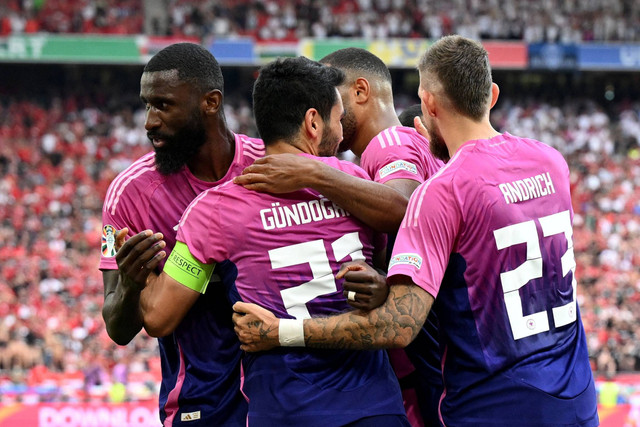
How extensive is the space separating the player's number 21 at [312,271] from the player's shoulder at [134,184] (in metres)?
0.95

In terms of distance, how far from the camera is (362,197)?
11.6 feet

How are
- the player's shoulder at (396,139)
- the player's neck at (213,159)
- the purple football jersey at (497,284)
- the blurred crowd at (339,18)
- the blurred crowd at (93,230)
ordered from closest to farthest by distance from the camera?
the purple football jersey at (497,284), the player's neck at (213,159), the player's shoulder at (396,139), the blurred crowd at (93,230), the blurred crowd at (339,18)

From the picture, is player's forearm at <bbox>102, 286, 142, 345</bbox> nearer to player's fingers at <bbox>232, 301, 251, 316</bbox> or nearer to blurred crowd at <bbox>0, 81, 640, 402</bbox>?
player's fingers at <bbox>232, 301, 251, 316</bbox>

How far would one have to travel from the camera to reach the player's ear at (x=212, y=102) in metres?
4.05

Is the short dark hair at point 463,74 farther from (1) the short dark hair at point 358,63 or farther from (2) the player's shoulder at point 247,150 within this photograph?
(1) the short dark hair at point 358,63

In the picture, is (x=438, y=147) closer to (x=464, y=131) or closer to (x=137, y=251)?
(x=464, y=131)

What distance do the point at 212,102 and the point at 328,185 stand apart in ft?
3.07

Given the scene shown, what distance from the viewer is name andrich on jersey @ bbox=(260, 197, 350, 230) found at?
3.43 meters

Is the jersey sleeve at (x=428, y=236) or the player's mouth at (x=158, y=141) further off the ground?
the player's mouth at (x=158, y=141)

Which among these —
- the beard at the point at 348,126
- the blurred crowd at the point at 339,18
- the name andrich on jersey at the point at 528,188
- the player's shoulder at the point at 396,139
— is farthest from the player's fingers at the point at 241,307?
the blurred crowd at the point at 339,18

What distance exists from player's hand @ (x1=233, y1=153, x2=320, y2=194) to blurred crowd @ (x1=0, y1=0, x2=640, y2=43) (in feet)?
75.4

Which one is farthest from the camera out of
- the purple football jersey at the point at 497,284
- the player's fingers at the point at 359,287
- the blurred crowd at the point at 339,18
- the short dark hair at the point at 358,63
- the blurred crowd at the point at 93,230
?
the blurred crowd at the point at 339,18

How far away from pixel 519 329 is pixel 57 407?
8.66 meters

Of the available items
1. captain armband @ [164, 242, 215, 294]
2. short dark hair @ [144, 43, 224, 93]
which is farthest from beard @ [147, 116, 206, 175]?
captain armband @ [164, 242, 215, 294]
